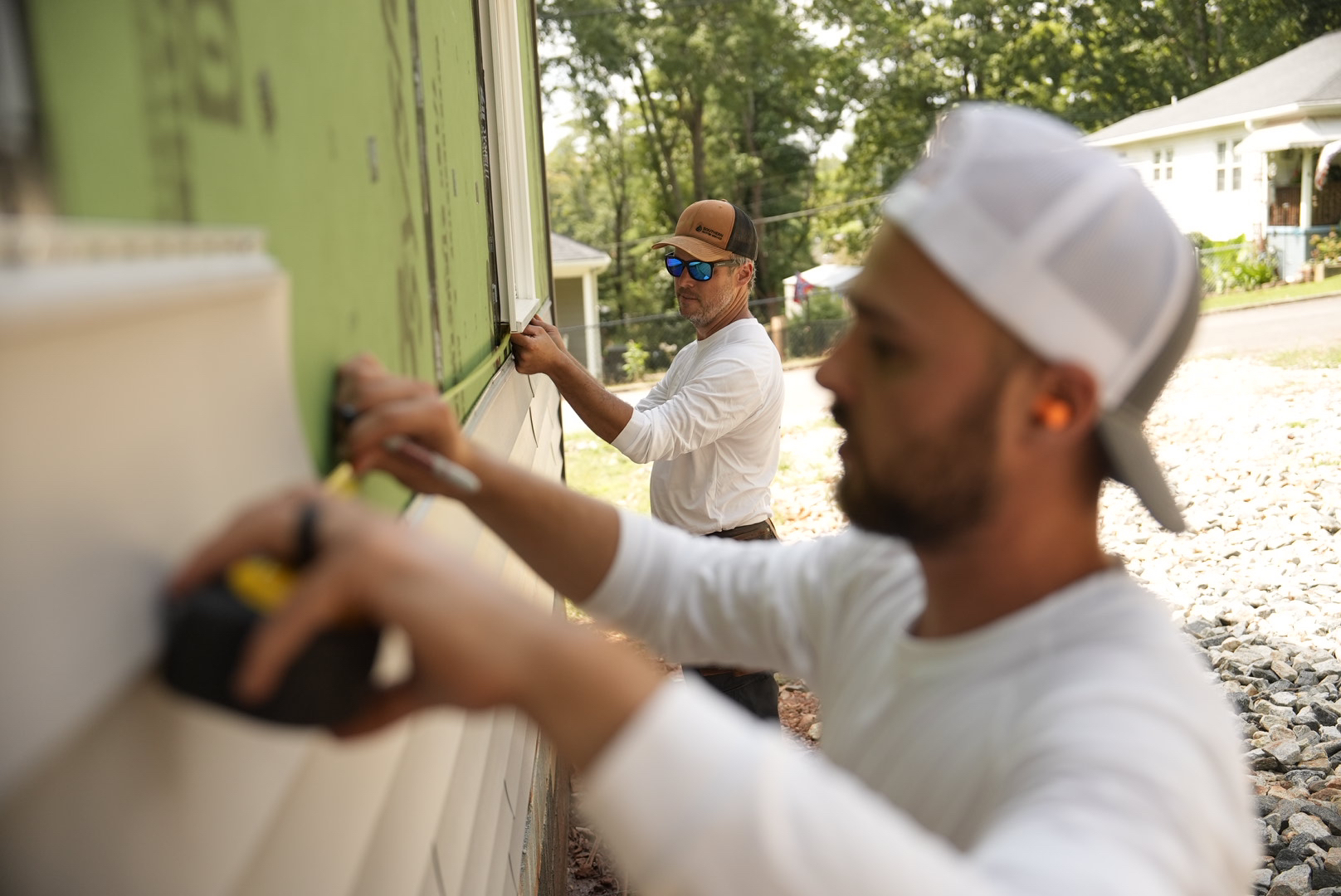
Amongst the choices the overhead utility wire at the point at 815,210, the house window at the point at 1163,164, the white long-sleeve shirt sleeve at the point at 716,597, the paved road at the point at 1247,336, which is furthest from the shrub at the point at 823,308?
the white long-sleeve shirt sleeve at the point at 716,597

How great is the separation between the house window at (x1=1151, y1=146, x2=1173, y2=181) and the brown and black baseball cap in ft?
87.2

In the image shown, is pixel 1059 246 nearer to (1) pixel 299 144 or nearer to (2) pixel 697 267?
(1) pixel 299 144

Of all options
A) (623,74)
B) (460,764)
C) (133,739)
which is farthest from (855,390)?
(623,74)

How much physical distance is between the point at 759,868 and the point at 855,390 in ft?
1.99

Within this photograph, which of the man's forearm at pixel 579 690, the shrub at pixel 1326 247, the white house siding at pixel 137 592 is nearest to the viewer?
the white house siding at pixel 137 592

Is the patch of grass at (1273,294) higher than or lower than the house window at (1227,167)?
lower

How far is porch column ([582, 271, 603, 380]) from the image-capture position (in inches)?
949

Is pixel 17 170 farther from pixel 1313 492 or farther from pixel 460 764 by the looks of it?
pixel 1313 492

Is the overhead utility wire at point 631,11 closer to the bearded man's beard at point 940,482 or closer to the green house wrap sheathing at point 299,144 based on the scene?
the green house wrap sheathing at point 299,144

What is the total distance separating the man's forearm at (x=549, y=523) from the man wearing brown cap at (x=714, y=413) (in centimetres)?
206

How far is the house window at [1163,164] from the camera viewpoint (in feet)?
91.1

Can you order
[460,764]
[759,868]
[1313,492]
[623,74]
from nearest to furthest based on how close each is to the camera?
[759,868] < [460,764] < [1313,492] < [623,74]

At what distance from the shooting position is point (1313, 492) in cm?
816

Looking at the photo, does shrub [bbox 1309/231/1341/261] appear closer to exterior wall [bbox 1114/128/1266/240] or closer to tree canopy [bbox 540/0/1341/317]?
exterior wall [bbox 1114/128/1266/240]
